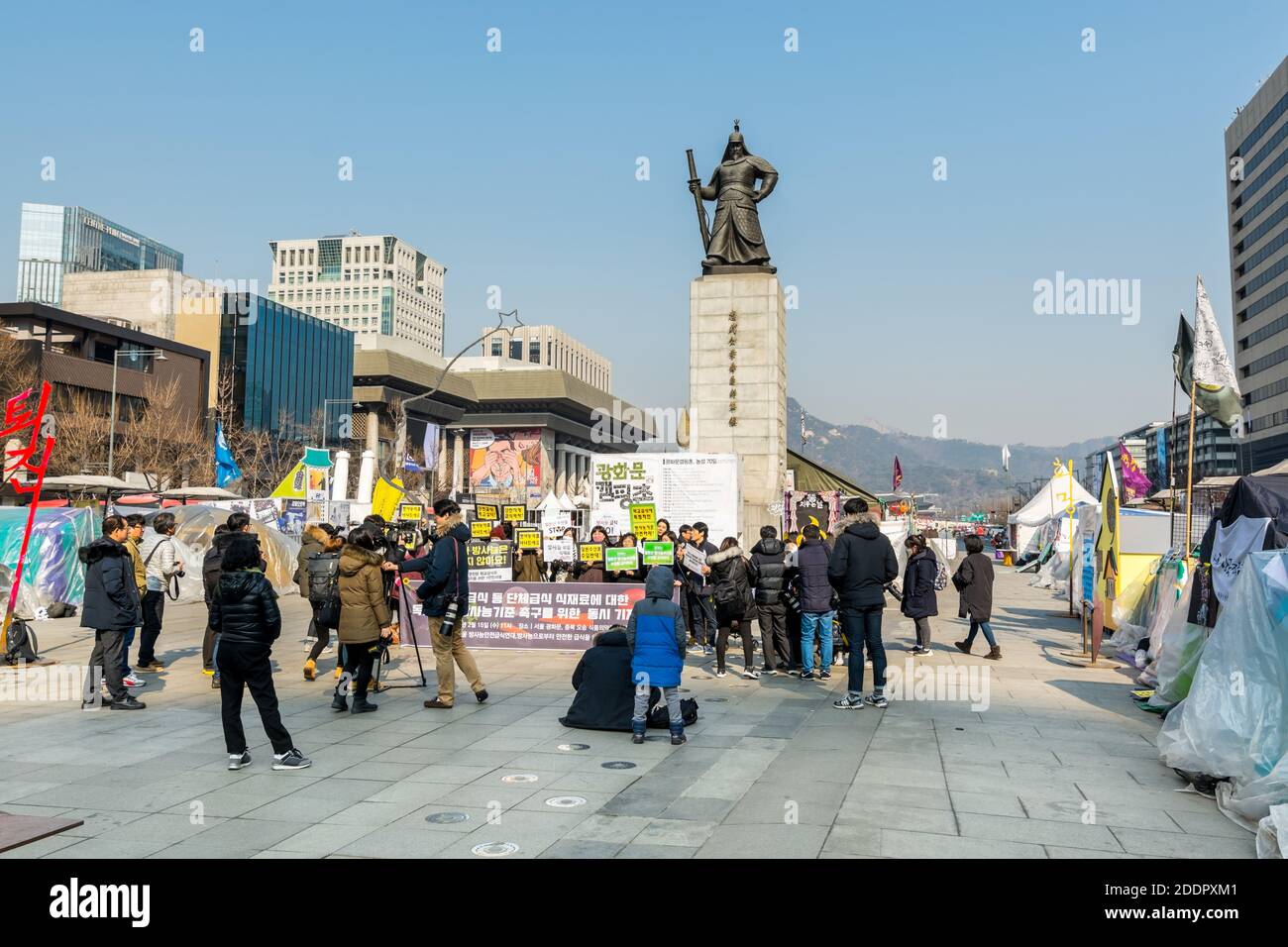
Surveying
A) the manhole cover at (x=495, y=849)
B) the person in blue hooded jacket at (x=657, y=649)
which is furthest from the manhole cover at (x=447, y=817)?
the person in blue hooded jacket at (x=657, y=649)

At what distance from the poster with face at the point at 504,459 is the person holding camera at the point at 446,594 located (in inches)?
4279

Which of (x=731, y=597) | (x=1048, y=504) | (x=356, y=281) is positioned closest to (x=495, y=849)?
(x=731, y=597)

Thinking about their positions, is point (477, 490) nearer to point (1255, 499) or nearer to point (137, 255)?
point (137, 255)

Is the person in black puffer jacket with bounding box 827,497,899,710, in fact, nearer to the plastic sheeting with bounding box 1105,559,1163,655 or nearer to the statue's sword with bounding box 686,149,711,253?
the plastic sheeting with bounding box 1105,559,1163,655

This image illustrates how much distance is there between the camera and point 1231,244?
9231cm

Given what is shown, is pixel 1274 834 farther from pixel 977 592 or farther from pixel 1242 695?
pixel 977 592

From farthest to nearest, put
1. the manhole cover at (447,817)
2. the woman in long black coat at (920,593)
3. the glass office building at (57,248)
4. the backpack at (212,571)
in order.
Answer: the glass office building at (57,248)
the woman in long black coat at (920,593)
the backpack at (212,571)
the manhole cover at (447,817)

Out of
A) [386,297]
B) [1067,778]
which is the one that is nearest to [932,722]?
[1067,778]

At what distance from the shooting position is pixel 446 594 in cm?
967

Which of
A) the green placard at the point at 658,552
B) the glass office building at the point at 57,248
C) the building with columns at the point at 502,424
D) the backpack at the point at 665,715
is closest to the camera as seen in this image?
the backpack at the point at 665,715

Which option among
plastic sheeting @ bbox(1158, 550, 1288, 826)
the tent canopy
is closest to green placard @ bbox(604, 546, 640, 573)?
plastic sheeting @ bbox(1158, 550, 1288, 826)

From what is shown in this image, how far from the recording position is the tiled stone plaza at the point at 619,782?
5520mm

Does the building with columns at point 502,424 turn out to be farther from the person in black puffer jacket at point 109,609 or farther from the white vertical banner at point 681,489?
the person in black puffer jacket at point 109,609

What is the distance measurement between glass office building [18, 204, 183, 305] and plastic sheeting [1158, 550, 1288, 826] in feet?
602
